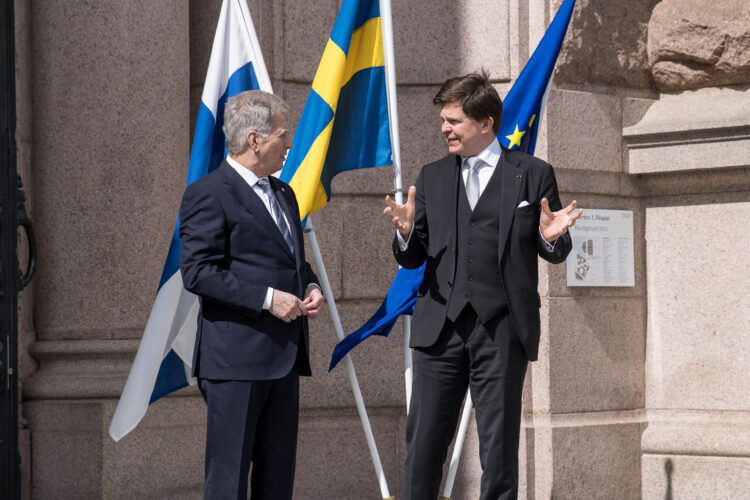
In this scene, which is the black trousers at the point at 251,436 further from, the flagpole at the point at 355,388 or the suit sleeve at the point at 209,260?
the flagpole at the point at 355,388

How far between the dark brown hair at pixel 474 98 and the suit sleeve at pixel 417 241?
14.5 inches

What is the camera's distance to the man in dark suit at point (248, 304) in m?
3.58

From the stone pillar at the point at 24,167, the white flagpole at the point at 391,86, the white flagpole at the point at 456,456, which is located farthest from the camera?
the stone pillar at the point at 24,167

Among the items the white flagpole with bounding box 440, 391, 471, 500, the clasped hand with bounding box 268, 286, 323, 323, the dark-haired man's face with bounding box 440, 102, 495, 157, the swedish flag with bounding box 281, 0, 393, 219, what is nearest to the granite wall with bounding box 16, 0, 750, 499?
the swedish flag with bounding box 281, 0, 393, 219

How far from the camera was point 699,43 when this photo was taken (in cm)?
616

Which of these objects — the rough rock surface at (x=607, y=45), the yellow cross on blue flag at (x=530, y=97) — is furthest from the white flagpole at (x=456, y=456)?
the rough rock surface at (x=607, y=45)

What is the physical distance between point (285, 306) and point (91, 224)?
2.12 m

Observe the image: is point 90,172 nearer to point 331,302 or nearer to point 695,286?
point 331,302

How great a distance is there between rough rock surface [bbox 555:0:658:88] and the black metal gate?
3046 mm

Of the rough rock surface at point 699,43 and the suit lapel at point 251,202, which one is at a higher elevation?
the rough rock surface at point 699,43

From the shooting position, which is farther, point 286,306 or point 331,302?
point 331,302

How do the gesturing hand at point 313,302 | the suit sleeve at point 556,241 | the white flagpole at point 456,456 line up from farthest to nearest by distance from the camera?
the white flagpole at point 456,456 → the suit sleeve at point 556,241 → the gesturing hand at point 313,302

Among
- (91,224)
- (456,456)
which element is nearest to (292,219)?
(456,456)

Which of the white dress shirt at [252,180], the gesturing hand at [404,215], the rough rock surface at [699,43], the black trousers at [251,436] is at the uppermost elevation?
the rough rock surface at [699,43]
